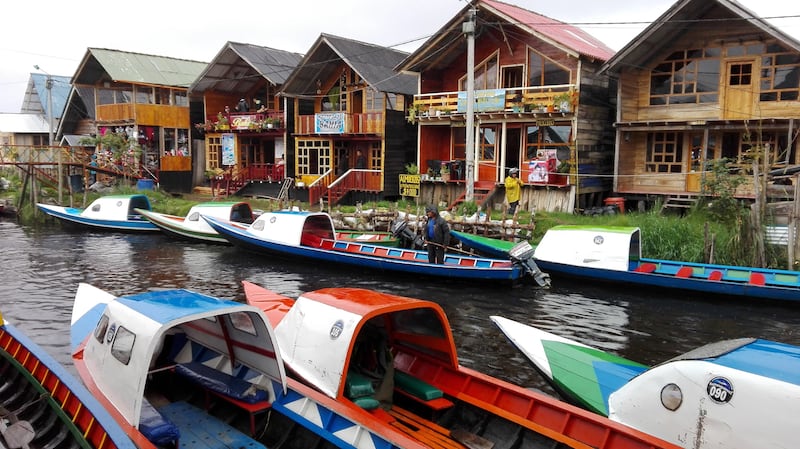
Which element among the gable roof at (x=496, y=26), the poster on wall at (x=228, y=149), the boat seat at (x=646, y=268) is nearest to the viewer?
the boat seat at (x=646, y=268)

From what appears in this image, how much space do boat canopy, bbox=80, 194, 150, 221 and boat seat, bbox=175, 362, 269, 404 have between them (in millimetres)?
20456

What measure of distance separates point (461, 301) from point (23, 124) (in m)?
49.5

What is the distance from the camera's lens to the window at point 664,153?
81.7 ft

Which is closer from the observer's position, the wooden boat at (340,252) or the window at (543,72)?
the wooden boat at (340,252)

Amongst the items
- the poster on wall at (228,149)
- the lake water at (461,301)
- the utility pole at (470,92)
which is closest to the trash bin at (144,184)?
the poster on wall at (228,149)

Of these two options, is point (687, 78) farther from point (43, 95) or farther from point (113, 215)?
point (43, 95)

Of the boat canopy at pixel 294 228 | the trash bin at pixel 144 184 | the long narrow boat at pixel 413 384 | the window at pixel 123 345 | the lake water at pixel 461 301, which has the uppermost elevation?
the trash bin at pixel 144 184

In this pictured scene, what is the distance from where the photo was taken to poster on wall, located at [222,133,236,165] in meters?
36.1

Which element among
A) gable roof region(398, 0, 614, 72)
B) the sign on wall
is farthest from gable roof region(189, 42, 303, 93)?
the sign on wall

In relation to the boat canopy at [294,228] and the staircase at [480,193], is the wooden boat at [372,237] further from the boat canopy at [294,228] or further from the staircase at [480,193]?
the staircase at [480,193]

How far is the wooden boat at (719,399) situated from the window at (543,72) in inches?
783

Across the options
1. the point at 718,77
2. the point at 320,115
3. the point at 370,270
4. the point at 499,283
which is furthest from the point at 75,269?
the point at 718,77

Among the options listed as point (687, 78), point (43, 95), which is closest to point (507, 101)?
point (687, 78)

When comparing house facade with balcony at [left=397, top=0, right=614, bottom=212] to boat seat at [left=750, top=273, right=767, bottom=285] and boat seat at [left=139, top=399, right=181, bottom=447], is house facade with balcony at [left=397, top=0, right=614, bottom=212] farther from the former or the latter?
boat seat at [left=139, top=399, right=181, bottom=447]
